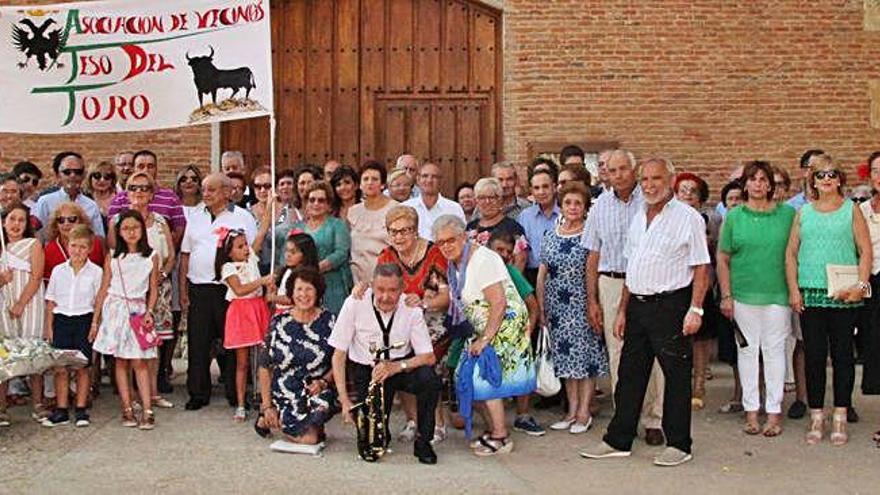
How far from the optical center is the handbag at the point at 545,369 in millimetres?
7758

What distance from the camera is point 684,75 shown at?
1212 cm

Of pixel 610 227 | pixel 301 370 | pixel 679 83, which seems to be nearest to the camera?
pixel 301 370

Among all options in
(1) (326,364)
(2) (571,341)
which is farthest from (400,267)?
(2) (571,341)

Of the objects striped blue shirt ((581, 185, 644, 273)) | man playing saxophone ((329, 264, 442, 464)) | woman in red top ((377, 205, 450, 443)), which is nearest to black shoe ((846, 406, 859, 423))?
striped blue shirt ((581, 185, 644, 273))

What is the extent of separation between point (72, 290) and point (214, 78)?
1910mm

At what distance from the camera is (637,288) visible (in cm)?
690

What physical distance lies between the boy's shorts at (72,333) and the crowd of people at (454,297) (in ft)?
0.05

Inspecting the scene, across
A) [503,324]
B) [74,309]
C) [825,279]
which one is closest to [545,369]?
[503,324]

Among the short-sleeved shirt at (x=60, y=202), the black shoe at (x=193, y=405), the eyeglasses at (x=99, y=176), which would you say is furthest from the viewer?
the eyeglasses at (x=99, y=176)

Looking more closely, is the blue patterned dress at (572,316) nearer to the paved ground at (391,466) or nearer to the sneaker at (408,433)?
the paved ground at (391,466)

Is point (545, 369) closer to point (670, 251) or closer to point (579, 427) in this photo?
point (579, 427)

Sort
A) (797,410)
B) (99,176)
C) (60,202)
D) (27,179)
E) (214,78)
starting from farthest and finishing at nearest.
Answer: (27,179)
(99,176)
(60,202)
(214,78)
(797,410)

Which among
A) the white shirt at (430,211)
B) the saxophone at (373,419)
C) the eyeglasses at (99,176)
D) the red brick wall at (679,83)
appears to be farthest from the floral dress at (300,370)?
the red brick wall at (679,83)

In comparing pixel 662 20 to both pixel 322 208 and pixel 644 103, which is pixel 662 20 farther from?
pixel 322 208
